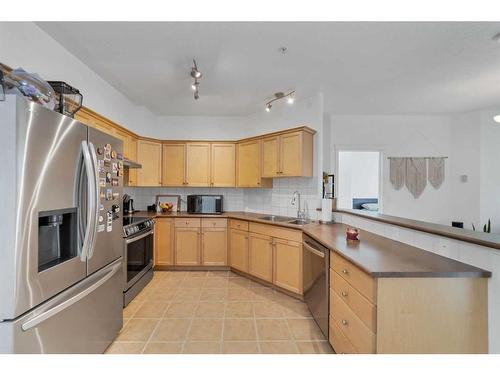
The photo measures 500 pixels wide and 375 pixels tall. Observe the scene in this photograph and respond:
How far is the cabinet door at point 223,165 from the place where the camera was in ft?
12.8

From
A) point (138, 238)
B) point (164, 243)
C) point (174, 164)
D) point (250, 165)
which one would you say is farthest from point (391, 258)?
point (174, 164)

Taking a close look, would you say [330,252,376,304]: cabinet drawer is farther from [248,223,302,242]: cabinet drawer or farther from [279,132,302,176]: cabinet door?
[279,132,302,176]: cabinet door

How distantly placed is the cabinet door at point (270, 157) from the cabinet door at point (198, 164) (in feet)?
3.46

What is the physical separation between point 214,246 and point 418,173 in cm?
405

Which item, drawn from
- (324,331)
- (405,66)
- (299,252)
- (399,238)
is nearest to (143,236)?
(299,252)

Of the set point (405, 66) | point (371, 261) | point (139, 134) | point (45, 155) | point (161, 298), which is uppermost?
point (405, 66)

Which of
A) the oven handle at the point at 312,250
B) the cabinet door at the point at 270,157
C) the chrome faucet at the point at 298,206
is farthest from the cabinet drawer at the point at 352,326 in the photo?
the cabinet door at the point at 270,157

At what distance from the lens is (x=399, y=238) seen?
194 centimetres

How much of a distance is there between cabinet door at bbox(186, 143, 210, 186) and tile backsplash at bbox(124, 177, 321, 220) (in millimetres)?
330

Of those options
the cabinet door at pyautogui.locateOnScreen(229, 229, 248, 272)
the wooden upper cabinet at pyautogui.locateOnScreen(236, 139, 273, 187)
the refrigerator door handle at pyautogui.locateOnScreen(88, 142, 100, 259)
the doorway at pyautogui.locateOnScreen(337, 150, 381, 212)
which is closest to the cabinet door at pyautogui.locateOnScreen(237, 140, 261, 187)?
the wooden upper cabinet at pyautogui.locateOnScreen(236, 139, 273, 187)

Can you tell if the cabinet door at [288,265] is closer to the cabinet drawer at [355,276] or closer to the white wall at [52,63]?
the cabinet drawer at [355,276]

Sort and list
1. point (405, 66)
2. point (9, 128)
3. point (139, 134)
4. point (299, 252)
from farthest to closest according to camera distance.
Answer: point (139, 134), point (299, 252), point (405, 66), point (9, 128)

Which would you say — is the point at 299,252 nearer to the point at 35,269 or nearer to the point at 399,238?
the point at 399,238

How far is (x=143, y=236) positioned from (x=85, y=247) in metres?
1.66
